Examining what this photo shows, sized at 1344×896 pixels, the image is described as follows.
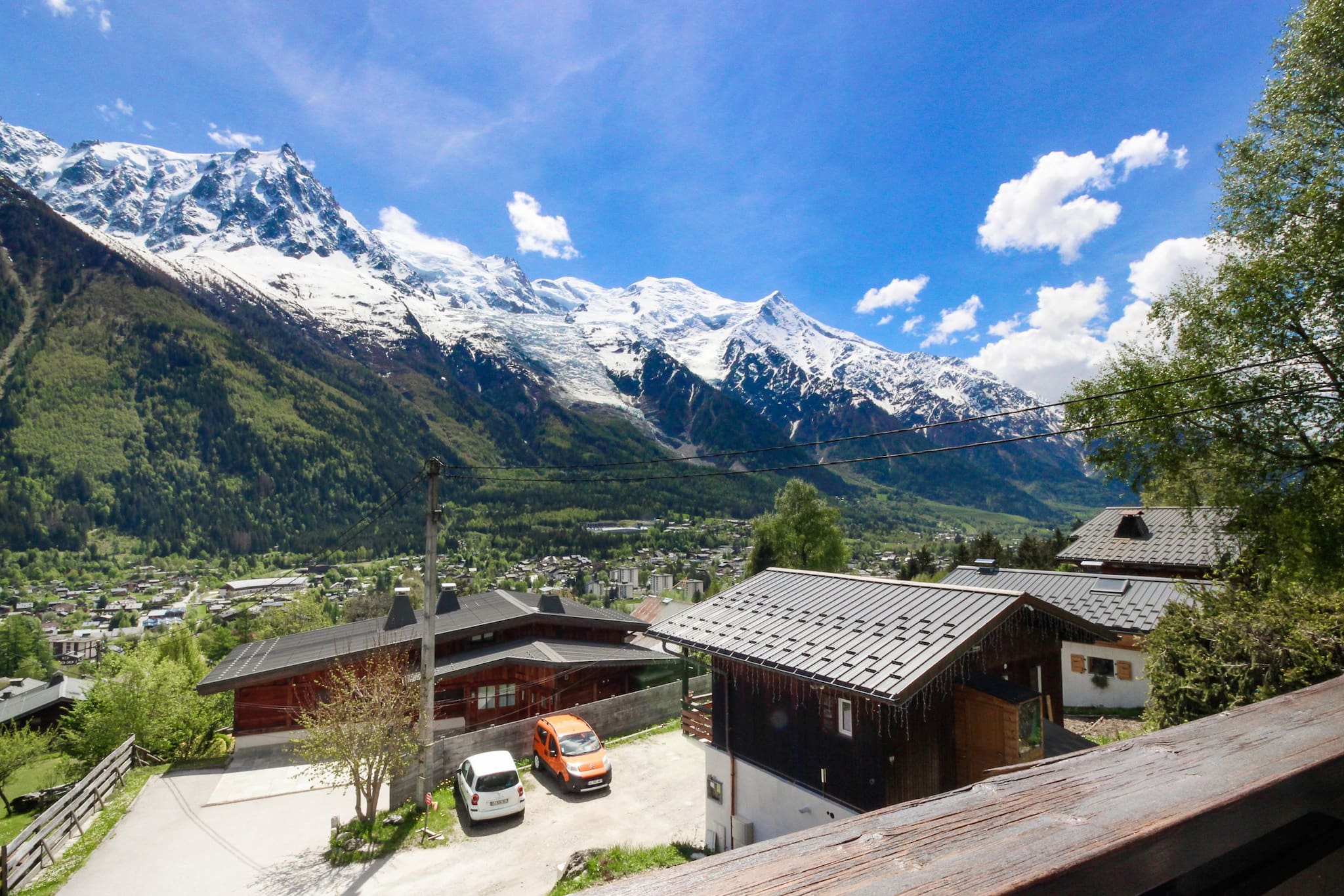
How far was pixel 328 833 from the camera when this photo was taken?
1956 centimetres

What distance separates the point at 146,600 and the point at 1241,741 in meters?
178

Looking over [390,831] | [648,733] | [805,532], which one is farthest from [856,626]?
[805,532]

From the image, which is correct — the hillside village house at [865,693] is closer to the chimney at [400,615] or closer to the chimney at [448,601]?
the chimney at [400,615]

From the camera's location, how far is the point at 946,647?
487 inches

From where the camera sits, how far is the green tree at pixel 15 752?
2752 centimetres

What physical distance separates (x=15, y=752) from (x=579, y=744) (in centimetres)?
2659

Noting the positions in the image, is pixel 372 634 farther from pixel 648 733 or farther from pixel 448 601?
pixel 648 733

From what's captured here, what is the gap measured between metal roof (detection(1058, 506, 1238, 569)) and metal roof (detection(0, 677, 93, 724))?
63451 mm

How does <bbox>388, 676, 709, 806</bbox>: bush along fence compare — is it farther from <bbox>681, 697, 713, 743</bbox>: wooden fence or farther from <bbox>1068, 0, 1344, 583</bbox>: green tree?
<bbox>1068, 0, 1344, 583</bbox>: green tree

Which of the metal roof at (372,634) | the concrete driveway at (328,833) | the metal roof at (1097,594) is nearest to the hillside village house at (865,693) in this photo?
the concrete driveway at (328,833)

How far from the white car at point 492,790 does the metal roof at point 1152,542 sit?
29543mm

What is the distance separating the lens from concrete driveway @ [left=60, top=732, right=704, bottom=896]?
1617 cm

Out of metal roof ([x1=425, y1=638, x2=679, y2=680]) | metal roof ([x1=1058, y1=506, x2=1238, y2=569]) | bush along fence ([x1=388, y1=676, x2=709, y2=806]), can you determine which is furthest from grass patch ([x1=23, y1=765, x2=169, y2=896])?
metal roof ([x1=1058, y1=506, x2=1238, y2=569])

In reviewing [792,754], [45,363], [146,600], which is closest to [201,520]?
[146,600]
